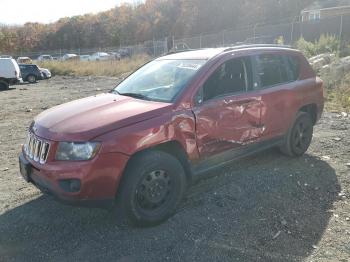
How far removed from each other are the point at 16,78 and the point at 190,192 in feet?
65.4

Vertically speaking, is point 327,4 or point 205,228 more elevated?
point 327,4

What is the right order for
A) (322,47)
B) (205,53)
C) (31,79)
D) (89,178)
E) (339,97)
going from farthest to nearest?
1. (31,79)
2. (322,47)
3. (339,97)
4. (205,53)
5. (89,178)

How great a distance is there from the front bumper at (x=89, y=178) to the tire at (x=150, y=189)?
4.9 inches

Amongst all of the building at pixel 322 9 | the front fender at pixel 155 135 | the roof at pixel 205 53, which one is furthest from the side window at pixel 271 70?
the building at pixel 322 9

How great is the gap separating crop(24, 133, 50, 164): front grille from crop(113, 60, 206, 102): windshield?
1271 millimetres

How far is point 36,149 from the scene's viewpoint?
13.7 ft

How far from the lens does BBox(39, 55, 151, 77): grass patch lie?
28.1m

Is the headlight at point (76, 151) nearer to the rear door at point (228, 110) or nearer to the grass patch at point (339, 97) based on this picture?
the rear door at point (228, 110)

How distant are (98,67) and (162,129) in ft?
90.0

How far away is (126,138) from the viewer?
3875 millimetres

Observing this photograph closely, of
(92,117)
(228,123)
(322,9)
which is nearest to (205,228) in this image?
(228,123)

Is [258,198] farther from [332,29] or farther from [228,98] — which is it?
[332,29]

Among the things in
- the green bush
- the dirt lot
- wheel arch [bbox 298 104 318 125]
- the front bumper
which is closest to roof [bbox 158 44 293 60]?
wheel arch [bbox 298 104 318 125]

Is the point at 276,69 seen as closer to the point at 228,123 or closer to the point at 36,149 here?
the point at 228,123
